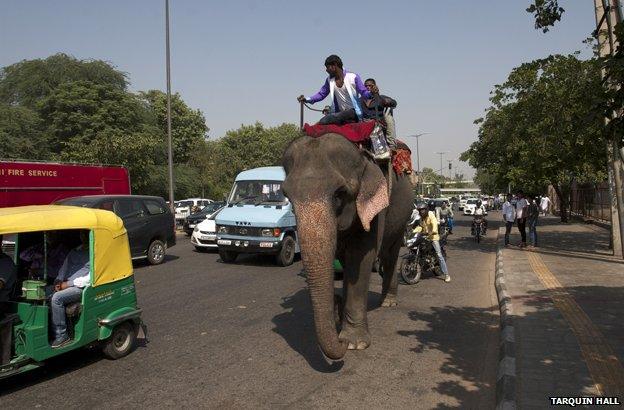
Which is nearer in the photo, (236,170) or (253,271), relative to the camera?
(253,271)

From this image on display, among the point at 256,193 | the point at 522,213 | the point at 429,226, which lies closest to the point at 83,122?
the point at 256,193

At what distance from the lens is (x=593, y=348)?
595cm

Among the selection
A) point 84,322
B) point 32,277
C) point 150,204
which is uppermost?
point 150,204

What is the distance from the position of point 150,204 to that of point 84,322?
9.26 metres

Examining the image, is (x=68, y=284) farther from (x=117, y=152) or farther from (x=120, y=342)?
(x=117, y=152)

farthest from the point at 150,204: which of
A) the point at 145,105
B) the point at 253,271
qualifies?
the point at 145,105

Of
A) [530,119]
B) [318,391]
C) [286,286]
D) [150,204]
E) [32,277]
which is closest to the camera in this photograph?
[318,391]

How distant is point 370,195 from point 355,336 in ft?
5.93

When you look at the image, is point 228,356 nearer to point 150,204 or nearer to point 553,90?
point 150,204

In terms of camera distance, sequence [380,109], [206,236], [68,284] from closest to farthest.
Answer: [68,284] < [380,109] < [206,236]

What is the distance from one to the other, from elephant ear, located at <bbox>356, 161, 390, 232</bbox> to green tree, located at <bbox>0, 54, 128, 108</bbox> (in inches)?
1369

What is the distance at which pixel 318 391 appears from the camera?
16.5 ft

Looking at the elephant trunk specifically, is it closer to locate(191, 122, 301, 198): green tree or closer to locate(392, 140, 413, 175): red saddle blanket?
locate(392, 140, 413, 175): red saddle blanket

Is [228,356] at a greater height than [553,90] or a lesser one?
lesser
